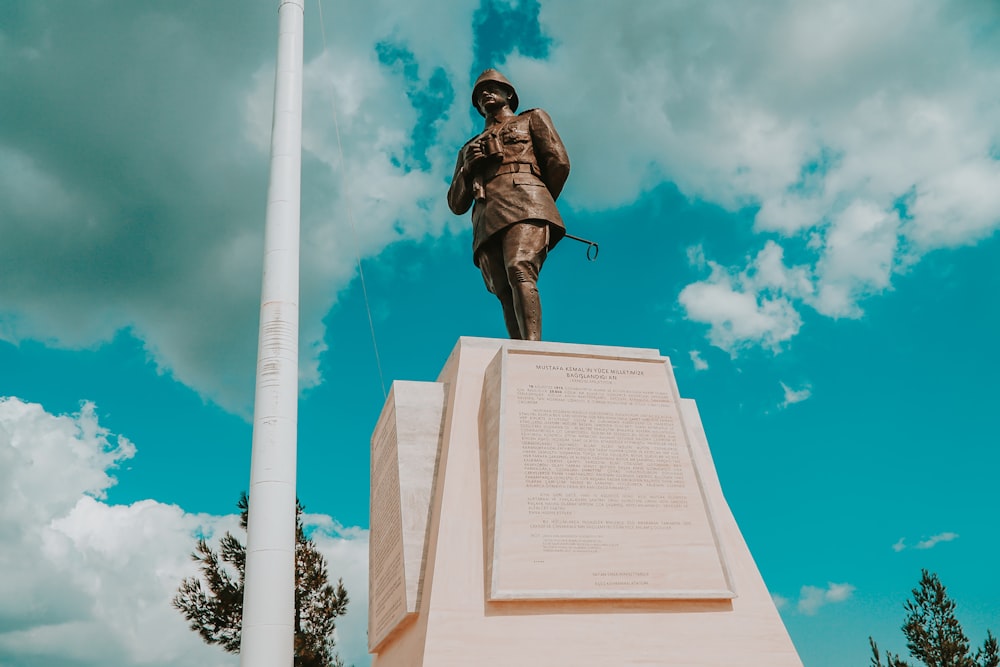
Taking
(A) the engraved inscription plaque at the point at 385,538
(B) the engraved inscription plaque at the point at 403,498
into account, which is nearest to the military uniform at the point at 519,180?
(B) the engraved inscription plaque at the point at 403,498

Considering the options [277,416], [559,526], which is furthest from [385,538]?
[559,526]

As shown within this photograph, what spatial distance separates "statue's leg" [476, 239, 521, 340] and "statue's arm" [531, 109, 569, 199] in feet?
3.07

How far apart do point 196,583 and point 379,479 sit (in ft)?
55.7

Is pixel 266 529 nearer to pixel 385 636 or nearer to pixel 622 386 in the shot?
pixel 385 636

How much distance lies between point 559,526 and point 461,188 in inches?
160

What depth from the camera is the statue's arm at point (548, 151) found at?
30.0 feet

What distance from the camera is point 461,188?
933 cm

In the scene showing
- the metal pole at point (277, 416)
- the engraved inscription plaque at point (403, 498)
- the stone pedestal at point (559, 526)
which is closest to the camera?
the stone pedestal at point (559, 526)

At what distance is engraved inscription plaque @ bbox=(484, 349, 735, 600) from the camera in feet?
21.6

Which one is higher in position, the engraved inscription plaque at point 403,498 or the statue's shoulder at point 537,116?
the statue's shoulder at point 537,116

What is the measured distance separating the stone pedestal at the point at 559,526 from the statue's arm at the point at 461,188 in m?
2.09

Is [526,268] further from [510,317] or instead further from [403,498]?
[403,498]

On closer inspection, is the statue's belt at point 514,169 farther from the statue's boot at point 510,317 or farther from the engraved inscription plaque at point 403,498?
the engraved inscription plaque at point 403,498

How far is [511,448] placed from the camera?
704cm
